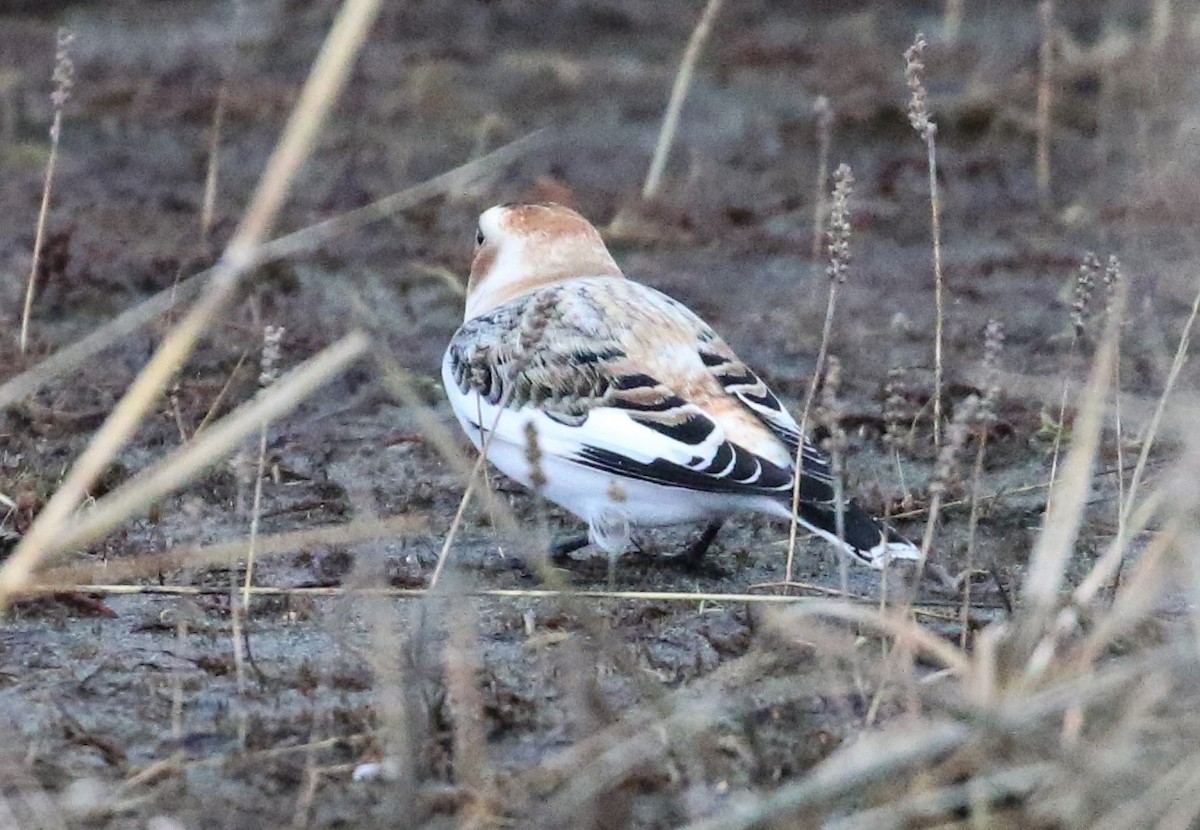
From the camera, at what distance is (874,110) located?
9664 mm

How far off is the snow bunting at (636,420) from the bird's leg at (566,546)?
15mm

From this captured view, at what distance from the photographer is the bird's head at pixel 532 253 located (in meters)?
5.27

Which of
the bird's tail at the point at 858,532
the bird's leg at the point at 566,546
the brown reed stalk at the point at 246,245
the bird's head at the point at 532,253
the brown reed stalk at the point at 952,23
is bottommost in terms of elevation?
the bird's leg at the point at 566,546

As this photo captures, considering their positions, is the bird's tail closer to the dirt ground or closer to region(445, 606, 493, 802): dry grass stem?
the dirt ground

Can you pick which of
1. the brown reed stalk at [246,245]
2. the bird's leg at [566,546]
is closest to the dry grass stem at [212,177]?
the bird's leg at [566,546]

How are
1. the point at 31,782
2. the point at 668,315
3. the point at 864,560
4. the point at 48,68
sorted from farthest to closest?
1. the point at 48,68
2. the point at 668,315
3. the point at 864,560
4. the point at 31,782

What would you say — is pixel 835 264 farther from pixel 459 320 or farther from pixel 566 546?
pixel 459 320

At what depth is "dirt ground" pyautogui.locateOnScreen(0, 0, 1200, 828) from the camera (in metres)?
3.14

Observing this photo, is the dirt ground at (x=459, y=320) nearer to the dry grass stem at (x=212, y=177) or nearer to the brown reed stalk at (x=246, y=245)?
the dry grass stem at (x=212, y=177)

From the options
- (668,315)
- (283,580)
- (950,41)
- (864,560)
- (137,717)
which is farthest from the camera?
(950,41)

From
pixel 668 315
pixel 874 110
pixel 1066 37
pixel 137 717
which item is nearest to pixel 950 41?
pixel 1066 37

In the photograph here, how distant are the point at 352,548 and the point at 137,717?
103cm

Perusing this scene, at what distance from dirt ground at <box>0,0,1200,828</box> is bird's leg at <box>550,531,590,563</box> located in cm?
5

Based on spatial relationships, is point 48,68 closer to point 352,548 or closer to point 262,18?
point 262,18
